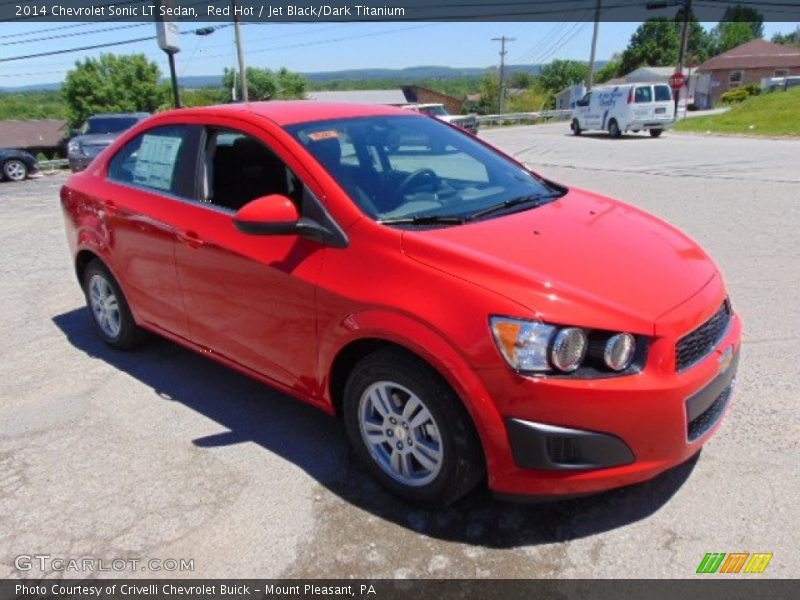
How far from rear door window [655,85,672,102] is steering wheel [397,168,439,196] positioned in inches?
914

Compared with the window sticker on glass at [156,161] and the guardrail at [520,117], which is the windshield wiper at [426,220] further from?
the guardrail at [520,117]

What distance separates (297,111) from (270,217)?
970 mm

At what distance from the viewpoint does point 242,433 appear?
3.44m

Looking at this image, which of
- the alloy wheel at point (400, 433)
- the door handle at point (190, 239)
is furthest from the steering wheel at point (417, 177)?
the door handle at point (190, 239)

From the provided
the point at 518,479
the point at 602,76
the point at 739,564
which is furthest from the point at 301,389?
the point at 602,76

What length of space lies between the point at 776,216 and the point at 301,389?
23.9 ft

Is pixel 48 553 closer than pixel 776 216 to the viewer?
Yes

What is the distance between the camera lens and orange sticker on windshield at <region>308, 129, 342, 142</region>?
3.15m

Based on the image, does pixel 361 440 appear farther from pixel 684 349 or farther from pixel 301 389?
pixel 684 349

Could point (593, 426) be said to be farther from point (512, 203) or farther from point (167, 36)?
point (167, 36)

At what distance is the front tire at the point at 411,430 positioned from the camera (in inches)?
96.7

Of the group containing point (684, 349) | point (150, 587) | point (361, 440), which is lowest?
point (150, 587)

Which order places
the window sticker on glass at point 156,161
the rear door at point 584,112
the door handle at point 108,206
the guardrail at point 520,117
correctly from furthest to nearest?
the guardrail at point 520,117 → the rear door at point 584,112 → the door handle at point 108,206 → the window sticker on glass at point 156,161

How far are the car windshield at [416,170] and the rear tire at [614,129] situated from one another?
75.3ft
